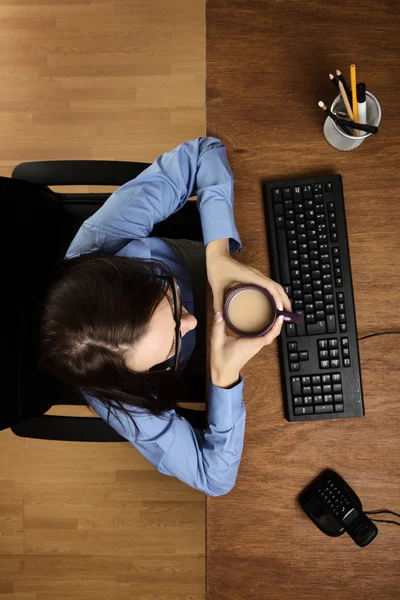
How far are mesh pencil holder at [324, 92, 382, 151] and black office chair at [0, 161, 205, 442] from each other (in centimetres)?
37

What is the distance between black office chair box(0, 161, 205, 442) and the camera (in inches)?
33.7

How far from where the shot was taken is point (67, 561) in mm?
1643

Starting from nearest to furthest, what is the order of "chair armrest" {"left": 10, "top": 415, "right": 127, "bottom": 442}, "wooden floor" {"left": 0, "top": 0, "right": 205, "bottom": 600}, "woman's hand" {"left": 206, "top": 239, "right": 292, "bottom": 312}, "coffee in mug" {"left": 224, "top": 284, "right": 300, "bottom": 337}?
"coffee in mug" {"left": 224, "top": 284, "right": 300, "bottom": 337} → "woman's hand" {"left": 206, "top": 239, "right": 292, "bottom": 312} → "chair armrest" {"left": 10, "top": 415, "right": 127, "bottom": 442} → "wooden floor" {"left": 0, "top": 0, "right": 205, "bottom": 600}

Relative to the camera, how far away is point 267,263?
957mm

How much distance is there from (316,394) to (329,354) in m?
0.08

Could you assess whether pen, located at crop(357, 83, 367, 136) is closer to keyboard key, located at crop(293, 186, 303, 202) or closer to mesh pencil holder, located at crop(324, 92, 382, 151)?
mesh pencil holder, located at crop(324, 92, 382, 151)

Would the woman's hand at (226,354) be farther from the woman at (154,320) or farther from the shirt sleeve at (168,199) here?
the shirt sleeve at (168,199)

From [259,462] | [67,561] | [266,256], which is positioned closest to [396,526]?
[259,462]

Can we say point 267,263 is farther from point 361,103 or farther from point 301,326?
point 361,103

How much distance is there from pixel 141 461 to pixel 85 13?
160cm

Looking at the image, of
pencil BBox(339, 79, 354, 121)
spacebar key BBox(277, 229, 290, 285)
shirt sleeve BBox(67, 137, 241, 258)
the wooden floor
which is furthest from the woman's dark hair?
the wooden floor

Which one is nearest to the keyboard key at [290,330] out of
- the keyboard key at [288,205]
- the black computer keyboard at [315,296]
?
the black computer keyboard at [315,296]

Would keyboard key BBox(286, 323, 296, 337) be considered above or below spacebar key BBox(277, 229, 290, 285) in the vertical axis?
below

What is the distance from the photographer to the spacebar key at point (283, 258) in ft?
3.08
